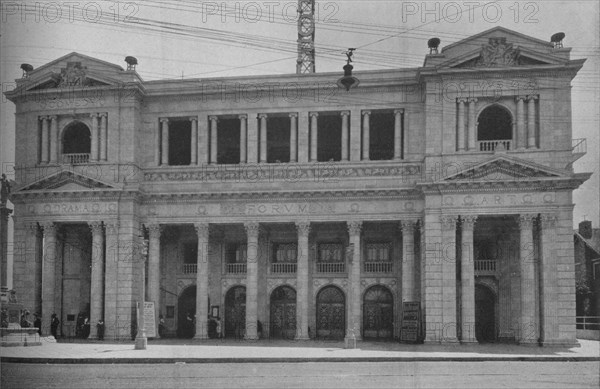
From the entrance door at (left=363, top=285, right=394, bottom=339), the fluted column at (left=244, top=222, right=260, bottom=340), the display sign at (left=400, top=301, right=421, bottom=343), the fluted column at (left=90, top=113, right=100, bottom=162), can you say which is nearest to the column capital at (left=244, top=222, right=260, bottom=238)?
the fluted column at (left=244, top=222, right=260, bottom=340)

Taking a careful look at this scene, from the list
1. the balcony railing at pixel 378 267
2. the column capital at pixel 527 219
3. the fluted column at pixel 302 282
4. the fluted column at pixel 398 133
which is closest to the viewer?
the column capital at pixel 527 219

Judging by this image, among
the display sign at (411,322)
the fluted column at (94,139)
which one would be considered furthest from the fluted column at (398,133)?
the fluted column at (94,139)

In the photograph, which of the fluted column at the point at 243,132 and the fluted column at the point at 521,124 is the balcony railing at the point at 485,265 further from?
the fluted column at the point at 243,132

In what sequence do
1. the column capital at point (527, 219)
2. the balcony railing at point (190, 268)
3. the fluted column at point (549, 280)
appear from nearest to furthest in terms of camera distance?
the fluted column at point (549, 280) < the column capital at point (527, 219) < the balcony railing at point (190, 268)

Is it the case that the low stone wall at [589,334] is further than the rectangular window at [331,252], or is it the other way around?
the rectangular window at [331,252]

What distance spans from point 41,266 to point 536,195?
2879 cm

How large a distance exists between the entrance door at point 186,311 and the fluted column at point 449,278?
15.9 metres

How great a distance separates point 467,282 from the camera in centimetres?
4266

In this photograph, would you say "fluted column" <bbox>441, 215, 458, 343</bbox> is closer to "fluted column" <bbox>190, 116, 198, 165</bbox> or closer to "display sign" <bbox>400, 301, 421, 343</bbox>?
"display sign" <bbox>400, 301, 421, 343</bbox>

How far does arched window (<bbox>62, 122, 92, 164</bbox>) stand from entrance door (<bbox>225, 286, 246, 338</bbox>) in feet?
39.6

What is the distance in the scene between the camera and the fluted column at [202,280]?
151ft

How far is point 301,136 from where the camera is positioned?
46438mm

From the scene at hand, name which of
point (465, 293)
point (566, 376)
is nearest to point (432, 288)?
point (465, 293)

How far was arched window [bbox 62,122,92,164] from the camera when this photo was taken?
47.9 metres
